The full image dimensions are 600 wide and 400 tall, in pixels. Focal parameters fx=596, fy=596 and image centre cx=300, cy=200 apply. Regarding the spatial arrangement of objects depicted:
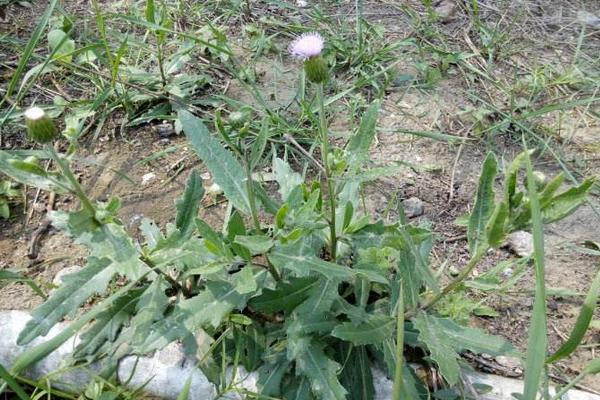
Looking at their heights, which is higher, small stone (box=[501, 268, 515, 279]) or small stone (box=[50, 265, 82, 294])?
small stone (box=[50, 265, 82, 294])

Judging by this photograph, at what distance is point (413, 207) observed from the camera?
205 centimetres

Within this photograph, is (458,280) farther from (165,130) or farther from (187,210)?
(165,130)

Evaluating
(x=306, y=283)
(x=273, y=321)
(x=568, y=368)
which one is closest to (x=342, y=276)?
(x=306, y=283)

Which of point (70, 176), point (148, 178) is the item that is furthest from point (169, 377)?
point (148, 178)

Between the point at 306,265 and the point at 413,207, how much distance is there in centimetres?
83

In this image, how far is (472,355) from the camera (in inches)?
64.2

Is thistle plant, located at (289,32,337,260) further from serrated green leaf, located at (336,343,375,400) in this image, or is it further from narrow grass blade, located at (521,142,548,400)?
narrow grass blade, located at (521,142,548,400)

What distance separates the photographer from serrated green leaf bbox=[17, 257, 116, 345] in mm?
1303

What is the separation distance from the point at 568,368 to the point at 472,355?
265 mm

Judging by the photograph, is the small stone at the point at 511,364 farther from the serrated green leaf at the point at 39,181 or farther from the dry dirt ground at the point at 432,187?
the serrated green leaf at the point at 39,181

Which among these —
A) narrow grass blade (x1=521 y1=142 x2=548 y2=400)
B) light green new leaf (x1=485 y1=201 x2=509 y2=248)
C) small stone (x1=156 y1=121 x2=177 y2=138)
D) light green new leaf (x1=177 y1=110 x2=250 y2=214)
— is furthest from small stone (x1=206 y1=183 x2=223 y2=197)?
narrow grass blade (x1=521 y1=142 x2=548 y2=400)

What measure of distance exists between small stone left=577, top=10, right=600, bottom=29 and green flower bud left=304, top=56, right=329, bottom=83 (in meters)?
2.09

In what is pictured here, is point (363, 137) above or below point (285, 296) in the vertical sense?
above

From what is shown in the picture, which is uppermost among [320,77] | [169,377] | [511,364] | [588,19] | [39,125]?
[39,125]
